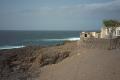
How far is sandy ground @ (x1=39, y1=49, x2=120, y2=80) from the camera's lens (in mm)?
19188

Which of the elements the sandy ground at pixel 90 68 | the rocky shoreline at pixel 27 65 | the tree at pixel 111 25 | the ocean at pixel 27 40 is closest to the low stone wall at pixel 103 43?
the sandy ground at pixel 90 68

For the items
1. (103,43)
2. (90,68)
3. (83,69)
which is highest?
(103,43)

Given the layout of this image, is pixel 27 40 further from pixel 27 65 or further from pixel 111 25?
pixel 27 65

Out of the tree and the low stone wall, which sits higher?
the tree

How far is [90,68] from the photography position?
832 inches

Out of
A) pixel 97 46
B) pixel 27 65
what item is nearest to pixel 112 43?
pixel 97 46

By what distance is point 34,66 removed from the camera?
28875 mm

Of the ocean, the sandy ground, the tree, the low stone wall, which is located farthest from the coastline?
the ocean

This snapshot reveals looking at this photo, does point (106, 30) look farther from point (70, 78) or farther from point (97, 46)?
point (70, 78)

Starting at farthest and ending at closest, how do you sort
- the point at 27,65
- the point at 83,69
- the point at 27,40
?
the point at 27,40 → the point at 27,65 → the point at 83,69

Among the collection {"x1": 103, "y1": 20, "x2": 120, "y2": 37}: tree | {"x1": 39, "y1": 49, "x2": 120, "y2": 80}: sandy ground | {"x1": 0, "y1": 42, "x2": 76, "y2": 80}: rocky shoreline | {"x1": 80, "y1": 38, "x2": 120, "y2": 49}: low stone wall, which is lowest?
{"x1": 0, "y1": 42, "x2": 76, "y2": 80}: rocky shoreline

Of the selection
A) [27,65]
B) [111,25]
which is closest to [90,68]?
[27,65]

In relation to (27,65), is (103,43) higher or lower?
higher

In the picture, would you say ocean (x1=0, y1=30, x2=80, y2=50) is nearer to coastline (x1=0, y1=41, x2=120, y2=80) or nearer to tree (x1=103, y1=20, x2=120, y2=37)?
tree (x1=103, y1=20, x2=120, y2=37)
